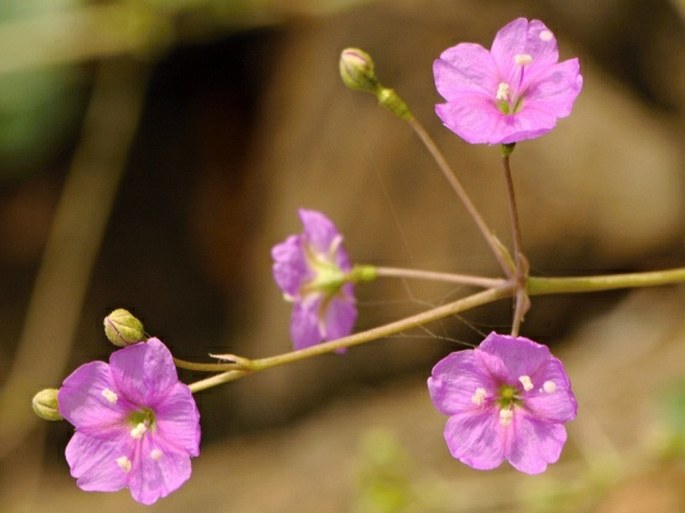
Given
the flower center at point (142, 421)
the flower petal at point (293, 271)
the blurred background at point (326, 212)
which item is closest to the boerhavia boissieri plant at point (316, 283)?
the flower petal at point (293, 271)

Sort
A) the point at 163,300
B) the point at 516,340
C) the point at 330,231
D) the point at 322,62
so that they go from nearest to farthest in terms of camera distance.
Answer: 1. the point at 516,340
2. the point at 330,231
3. the point at 322,62
4. the point at 163,300

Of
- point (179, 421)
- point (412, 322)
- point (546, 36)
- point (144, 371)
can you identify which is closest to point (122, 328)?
point (144, 371)

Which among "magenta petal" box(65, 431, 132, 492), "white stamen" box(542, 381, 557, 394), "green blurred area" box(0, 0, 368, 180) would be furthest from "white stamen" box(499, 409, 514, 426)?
"green blurred area" box(0, 0, 368, 180)

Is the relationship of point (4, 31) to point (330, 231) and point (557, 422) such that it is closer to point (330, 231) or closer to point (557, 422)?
point (330, 231)

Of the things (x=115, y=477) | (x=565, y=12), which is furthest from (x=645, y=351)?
(x=115, y=477)

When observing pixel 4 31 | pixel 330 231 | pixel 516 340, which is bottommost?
pixel 516 340

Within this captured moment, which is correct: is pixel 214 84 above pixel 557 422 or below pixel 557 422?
above

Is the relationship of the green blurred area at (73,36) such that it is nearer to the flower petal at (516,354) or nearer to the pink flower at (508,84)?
the pink flower at (508,84)

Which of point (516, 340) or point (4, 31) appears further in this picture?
point (4, 31)
